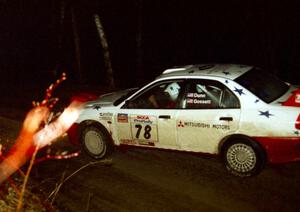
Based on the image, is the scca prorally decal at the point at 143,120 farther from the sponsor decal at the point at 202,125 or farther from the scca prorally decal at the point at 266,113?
the scca prorally decal at the point at 266,113

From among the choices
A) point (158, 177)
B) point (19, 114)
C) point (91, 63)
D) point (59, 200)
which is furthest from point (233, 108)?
point (91, 63)

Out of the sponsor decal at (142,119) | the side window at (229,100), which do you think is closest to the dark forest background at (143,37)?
the sponsor decal at (142,119)

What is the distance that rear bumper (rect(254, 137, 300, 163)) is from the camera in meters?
6.12

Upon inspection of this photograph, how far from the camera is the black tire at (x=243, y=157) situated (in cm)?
643

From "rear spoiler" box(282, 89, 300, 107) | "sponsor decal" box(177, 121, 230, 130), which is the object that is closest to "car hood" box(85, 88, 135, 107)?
"sponsor decal" box(177, 121, 230, 130)

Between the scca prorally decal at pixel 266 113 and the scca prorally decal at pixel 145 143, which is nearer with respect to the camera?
the scca prorally decal at pixel 266 113

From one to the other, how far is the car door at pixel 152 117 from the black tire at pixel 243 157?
0.90 metres

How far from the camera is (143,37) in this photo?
22141 mm

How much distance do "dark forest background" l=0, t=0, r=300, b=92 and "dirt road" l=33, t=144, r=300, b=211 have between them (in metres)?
9.65

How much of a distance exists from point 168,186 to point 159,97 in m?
1.54

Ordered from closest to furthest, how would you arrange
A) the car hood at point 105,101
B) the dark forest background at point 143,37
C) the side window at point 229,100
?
the side window at point 229,100 → the car hood at point 105,101 → the dark forest background at point 143,37

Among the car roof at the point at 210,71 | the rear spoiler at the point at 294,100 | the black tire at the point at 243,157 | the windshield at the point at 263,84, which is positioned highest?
the car roof at the point at 210,71

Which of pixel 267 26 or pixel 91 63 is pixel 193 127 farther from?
pixel 91 63

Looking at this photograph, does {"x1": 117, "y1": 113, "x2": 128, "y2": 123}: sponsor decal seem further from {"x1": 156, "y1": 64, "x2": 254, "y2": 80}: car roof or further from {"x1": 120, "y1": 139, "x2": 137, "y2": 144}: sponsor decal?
{"x1": 156, "y1": 64, "x2": 254, "y2": 80}: car roof
